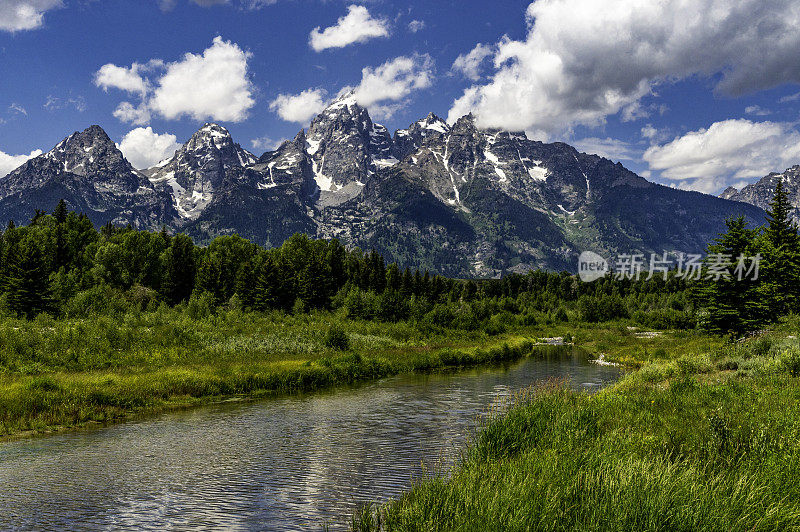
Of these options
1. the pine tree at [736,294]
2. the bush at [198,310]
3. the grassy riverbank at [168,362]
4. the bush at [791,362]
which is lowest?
the grassy riverbank at [168,362]

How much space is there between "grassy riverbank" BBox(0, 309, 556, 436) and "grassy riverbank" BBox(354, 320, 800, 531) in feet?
72.1

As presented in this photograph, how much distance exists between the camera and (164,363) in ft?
132

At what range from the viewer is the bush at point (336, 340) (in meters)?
58.7

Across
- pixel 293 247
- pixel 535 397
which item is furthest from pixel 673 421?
pixel 293 247

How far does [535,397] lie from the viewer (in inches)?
752

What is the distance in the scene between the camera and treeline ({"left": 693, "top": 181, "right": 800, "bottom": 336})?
54594 millimetres

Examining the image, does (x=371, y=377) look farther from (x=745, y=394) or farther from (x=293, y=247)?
(x=293, y=247)

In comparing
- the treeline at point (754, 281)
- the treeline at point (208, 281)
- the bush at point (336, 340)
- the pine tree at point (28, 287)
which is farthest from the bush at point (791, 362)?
the pine tree at point (28, 287)

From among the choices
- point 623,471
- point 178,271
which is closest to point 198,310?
point 178,271

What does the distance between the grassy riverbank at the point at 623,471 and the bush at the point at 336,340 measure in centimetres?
3997

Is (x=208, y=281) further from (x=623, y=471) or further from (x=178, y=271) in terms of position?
(x=623, y=471)

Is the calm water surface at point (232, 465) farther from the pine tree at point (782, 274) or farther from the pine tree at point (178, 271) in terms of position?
the pine tree at point (178, 271)

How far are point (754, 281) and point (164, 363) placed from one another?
59.7 m

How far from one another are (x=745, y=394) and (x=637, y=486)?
51.2ft
